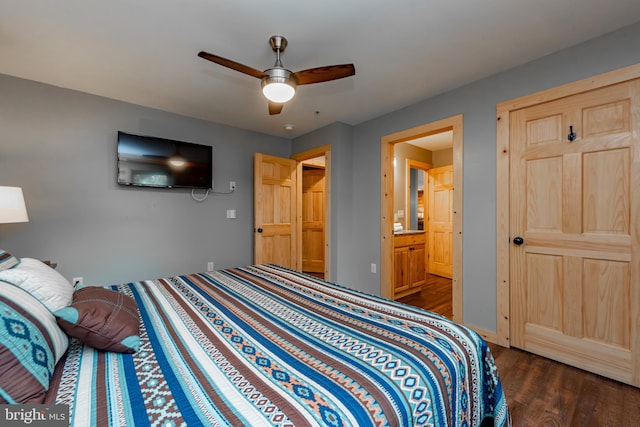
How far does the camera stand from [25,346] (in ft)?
2.63

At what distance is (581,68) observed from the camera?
2012mm

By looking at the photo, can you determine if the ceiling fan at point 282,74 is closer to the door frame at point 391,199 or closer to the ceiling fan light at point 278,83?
the ceiling fan light at point 278,83

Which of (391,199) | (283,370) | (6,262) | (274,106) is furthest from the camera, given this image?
(391,199)

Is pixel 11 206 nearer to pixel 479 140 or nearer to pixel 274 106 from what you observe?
pixel 274 106

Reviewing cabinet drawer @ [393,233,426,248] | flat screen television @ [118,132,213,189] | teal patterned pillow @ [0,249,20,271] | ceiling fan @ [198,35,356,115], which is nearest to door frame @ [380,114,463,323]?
cabinet drawer @ [393,233,426,248]

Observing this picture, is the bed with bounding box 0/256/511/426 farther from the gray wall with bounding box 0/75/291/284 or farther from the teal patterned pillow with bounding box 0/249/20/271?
the gray wall with bounding box 0/75/291/284

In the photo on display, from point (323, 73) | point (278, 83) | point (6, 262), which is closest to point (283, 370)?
point (6, 262)

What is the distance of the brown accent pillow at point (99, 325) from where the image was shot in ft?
3.18

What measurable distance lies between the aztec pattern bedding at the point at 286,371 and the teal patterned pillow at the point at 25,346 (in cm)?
6

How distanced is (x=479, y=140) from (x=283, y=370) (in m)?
2.63

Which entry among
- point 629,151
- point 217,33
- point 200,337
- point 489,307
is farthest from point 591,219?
point 217,33

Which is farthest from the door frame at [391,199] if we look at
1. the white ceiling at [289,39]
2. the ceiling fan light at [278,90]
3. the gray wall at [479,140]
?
the ceiling fan light at [278,90]

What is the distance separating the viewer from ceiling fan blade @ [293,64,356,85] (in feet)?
5.96

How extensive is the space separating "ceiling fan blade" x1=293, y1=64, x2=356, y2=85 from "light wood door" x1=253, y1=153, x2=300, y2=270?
1957 mm
